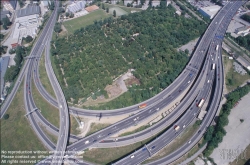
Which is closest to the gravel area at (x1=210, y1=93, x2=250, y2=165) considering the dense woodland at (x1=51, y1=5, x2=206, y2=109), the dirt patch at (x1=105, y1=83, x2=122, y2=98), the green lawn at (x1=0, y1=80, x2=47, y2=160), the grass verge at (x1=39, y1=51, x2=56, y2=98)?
the dense woodland at (x1=51, y1=5, x2=206, y2=109)

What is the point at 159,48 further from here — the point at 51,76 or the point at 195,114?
the point at 51,76

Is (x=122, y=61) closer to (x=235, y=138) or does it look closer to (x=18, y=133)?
(x=18, y=133)

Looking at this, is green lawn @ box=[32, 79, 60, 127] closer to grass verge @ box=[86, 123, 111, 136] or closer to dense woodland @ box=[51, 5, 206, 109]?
dense woodland @ box=[51, 5, 206, 109]

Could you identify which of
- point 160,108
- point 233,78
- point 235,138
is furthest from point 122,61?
point 235,138

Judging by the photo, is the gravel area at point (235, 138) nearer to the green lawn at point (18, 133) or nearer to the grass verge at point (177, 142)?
the grass verge at point (177, 142)

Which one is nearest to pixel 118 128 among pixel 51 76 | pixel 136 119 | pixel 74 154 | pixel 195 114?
pixel 136 119

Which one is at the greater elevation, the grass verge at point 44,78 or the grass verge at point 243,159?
the grass verge at point 44,78

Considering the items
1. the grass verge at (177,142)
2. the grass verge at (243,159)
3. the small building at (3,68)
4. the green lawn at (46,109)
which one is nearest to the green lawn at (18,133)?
the green lawn at (46,109)
